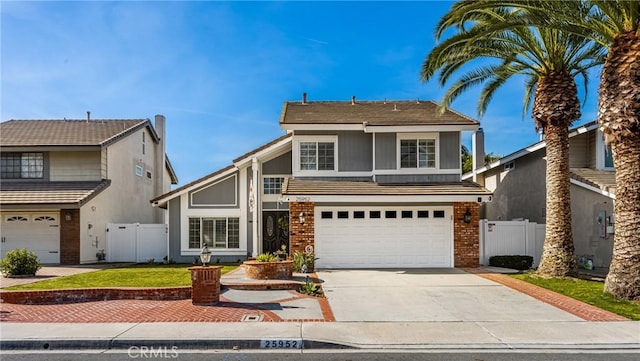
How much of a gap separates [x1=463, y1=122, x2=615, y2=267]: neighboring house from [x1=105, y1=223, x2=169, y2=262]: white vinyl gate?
15.8m

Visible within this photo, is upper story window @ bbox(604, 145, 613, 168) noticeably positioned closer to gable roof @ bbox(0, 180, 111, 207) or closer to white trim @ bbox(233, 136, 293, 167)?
white trim @ bbox(233, 136, 293, 167)

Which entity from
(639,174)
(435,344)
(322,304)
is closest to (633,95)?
(639,174)

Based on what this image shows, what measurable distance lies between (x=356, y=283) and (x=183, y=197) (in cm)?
999

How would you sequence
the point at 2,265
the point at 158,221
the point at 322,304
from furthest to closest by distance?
1. the point at 158,221
2. the point at 2,265
3. the point at 322,304

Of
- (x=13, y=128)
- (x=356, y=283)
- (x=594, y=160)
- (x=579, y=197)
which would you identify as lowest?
(x=356, y=283)

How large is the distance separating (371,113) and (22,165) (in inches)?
619

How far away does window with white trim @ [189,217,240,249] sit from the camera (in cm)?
2088

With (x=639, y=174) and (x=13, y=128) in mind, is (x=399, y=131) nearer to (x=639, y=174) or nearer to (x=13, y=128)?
(x=639, y=174)

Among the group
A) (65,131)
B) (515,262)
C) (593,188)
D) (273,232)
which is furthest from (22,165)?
(593,188)

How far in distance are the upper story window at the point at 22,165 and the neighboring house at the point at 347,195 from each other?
5871 mm

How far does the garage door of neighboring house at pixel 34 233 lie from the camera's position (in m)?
20.2

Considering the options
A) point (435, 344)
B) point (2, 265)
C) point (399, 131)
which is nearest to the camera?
point (435, 344)

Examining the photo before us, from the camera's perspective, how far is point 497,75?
55.9 ft

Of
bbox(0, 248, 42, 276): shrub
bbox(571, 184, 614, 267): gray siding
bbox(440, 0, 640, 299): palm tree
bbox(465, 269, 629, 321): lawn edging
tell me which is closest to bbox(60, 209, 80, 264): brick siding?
bbox(0, 248, 42, 276): shrub
